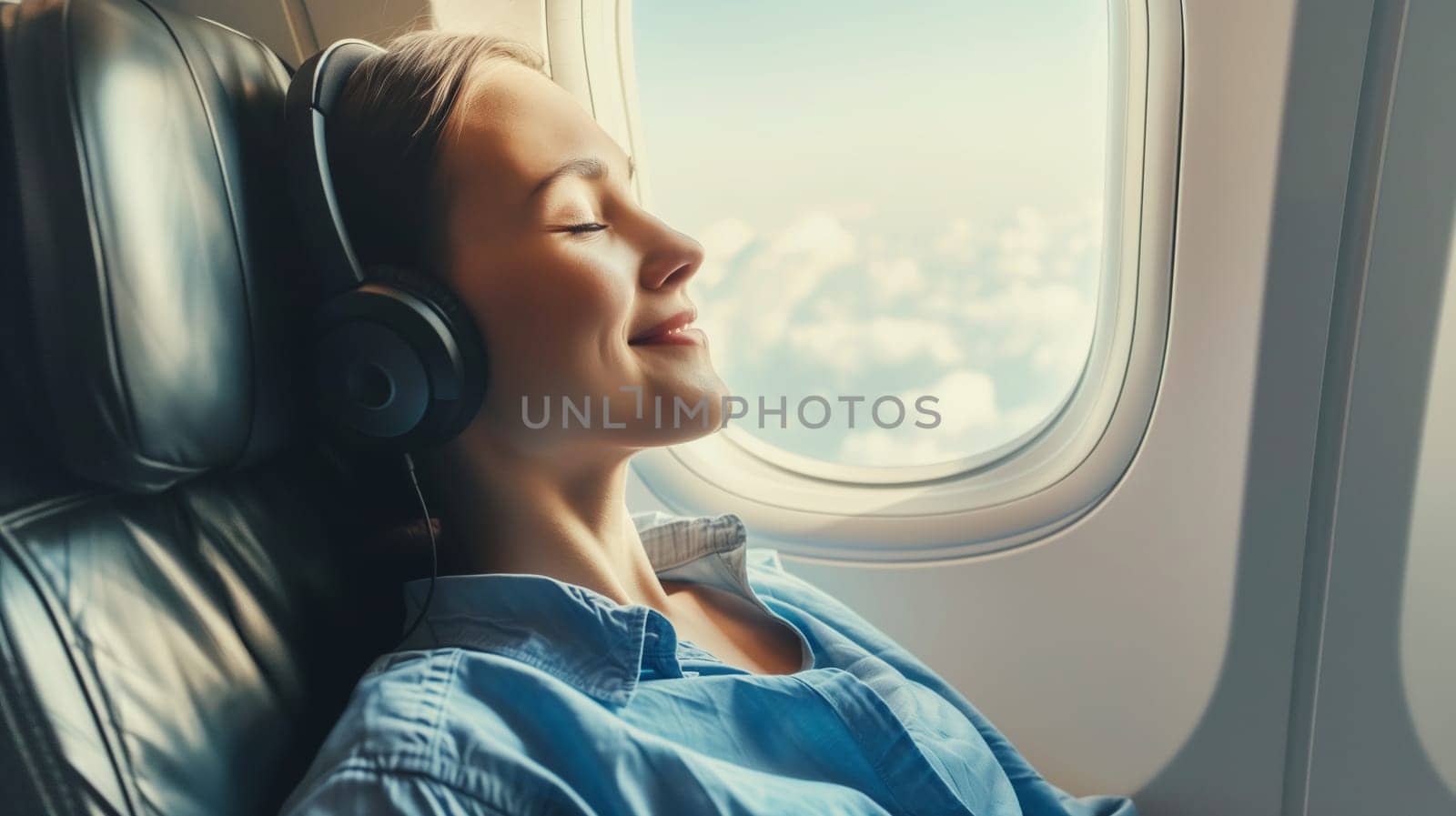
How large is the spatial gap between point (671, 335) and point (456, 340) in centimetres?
24

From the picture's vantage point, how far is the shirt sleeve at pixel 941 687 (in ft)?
3.83

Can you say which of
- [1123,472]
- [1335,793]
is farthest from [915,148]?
[1335,793]

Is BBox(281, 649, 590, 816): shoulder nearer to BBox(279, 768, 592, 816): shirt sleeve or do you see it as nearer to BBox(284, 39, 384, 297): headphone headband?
BBox(279, 768, 592, 816): shirt sleeve

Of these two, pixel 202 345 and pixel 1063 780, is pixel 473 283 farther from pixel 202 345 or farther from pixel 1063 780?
pixel 1063 780

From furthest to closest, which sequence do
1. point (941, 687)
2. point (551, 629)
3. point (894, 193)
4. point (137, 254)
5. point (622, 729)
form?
point (894, 193)
point (941, 687)
point (551, 629)
point (622, 729)
point (137, 254)

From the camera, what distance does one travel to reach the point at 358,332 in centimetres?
78

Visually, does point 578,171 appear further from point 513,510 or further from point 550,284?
point 513,510

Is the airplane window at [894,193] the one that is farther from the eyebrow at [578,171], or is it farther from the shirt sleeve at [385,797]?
the shirt sleeve at [385,797]

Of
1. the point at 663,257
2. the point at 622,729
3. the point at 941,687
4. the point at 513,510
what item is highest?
the point at 663,257

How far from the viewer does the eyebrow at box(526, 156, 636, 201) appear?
3.07 ft

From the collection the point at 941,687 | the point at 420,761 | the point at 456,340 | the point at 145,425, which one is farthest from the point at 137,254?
the point at 941,687

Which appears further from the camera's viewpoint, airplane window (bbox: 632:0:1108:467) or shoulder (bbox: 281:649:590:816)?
airplane window (bbox: 632:0:1108:467)

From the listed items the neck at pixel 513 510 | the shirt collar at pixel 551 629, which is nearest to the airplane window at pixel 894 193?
the neck at pixel 513 510

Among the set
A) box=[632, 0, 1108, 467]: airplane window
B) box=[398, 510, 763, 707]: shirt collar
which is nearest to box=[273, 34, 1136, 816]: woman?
box=[398, 510, 763, 707]: shirt collar
